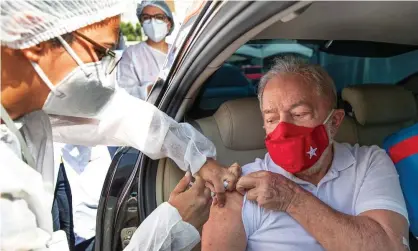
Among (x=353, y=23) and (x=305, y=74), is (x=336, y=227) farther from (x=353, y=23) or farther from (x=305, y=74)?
(x=353, y=23)

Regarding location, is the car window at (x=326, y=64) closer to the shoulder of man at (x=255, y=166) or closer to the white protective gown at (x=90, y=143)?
the shoulder of man at (x=255, y=166)

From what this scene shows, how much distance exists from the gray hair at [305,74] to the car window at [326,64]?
0.38m

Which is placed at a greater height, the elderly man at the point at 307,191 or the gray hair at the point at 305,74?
the gray hair at the point at 305,74

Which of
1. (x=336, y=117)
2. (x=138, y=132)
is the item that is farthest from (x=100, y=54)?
(x=336, y=117)

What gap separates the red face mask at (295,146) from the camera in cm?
189

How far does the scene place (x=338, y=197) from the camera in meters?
1.98

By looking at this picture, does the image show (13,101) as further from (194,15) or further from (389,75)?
(389,75)

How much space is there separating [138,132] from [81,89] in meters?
0.39

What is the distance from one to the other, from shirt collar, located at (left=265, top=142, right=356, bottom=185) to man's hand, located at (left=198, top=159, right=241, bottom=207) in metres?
0.23

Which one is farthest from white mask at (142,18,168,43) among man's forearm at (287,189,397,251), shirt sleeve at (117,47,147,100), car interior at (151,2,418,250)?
man's forearm at (287,189,397,251)

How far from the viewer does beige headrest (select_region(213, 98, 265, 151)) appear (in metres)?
2.26

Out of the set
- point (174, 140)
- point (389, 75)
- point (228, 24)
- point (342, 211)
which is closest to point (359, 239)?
point (342, 211)

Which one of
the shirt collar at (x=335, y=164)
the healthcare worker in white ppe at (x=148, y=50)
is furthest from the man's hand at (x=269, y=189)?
the healthcare worker in white ppe at (x=148, y=50)

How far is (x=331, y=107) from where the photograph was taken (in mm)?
2074
